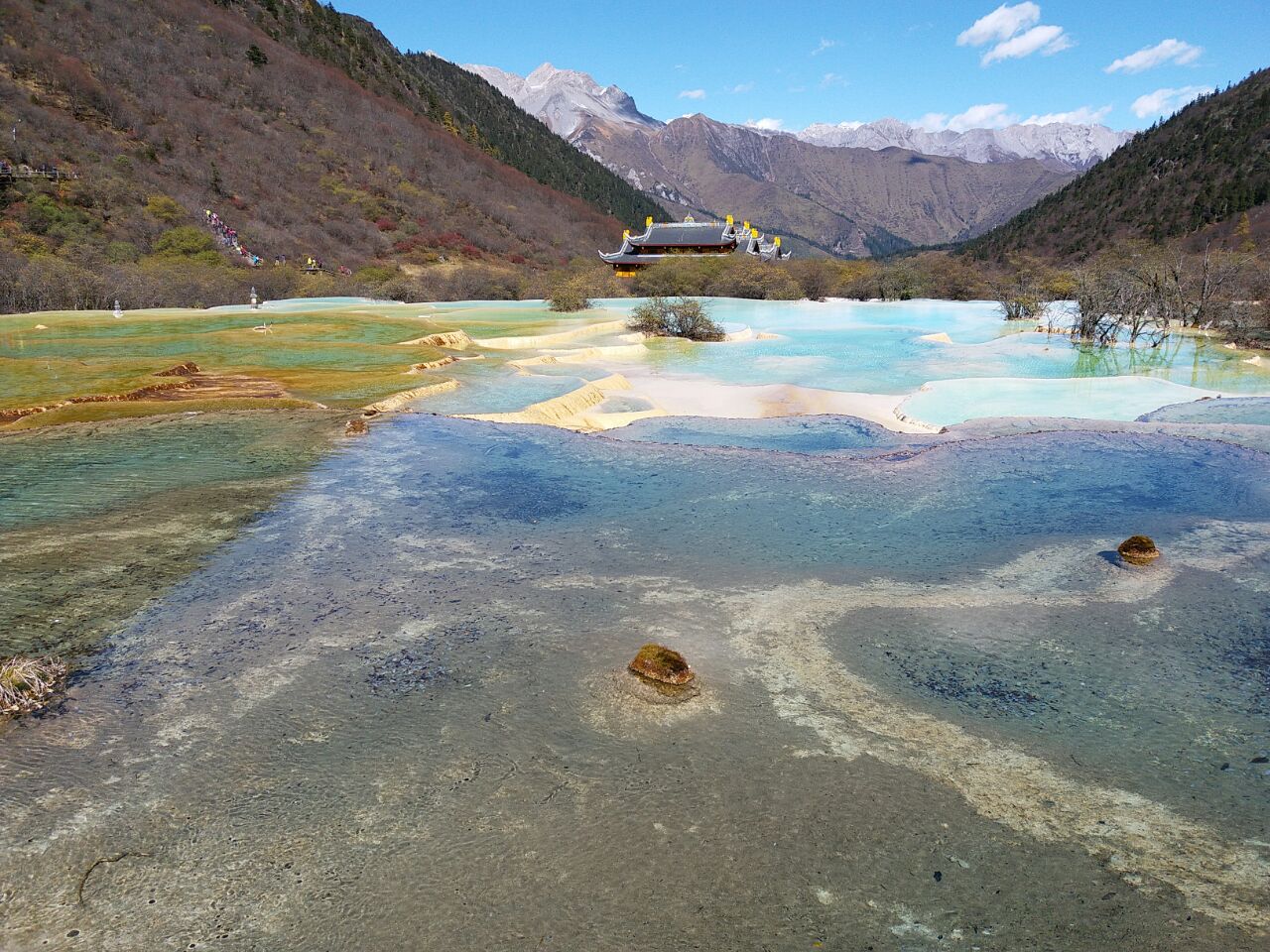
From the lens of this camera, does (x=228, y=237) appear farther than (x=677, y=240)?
No

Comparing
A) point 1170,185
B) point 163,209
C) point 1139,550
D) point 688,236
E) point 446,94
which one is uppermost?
point 446,94

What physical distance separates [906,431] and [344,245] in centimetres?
4408

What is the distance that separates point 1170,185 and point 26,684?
70.5 m

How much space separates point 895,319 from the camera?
31.0 meters

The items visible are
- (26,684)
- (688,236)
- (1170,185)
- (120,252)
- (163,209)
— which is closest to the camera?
(26,684)

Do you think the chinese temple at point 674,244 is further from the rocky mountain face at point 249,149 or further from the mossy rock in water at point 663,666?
the mossy rock in water at point 663,666

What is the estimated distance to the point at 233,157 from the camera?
50.2 metres

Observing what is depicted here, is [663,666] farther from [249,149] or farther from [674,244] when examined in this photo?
[249,149]

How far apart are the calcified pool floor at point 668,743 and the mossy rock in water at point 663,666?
22cm

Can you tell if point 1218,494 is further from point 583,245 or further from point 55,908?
point 583,245

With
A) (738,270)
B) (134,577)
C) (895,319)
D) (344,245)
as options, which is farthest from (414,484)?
(344,245)

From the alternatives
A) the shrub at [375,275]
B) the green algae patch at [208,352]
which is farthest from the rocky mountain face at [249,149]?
the green algae patch at [208,352]

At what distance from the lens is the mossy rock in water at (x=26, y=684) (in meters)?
4.64

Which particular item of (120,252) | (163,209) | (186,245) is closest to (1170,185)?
(186,245)
